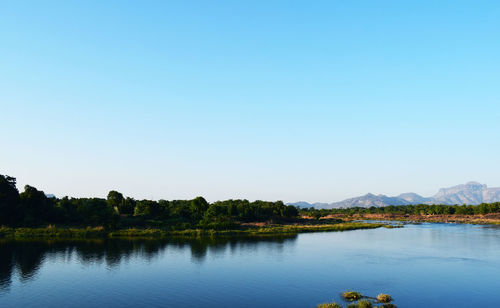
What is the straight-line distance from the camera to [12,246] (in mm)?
71562

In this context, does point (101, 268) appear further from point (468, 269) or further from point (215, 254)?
point (468, 269)

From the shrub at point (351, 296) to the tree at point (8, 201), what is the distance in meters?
96.2

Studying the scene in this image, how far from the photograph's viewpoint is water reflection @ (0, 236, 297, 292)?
54.5 metres

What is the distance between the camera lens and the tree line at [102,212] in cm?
9762

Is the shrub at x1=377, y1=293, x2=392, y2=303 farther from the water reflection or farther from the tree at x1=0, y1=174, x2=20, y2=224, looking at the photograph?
the tree at x1=0, y1=174, x2=20, y2=224

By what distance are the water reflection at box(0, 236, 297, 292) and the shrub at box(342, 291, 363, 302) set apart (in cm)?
3054

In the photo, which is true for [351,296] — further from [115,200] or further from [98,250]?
[115,200]

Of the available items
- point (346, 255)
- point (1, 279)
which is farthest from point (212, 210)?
point (1, 279)

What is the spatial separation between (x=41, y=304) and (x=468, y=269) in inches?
2556

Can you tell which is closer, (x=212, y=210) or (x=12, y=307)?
(x=12, y=307)

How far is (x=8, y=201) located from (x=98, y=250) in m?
47.2

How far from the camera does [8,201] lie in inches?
3829

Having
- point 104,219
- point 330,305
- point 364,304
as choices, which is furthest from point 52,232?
point 364,304

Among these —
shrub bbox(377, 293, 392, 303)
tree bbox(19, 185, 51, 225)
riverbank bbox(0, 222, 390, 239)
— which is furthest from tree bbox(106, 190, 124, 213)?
shrub bbox(377, 293, 392, 303)
